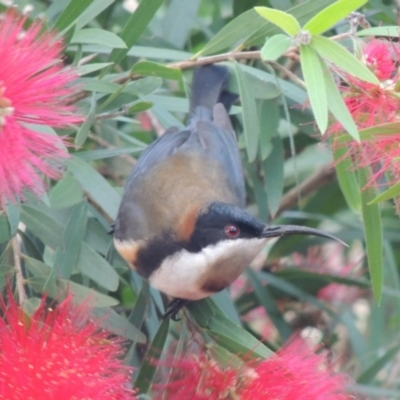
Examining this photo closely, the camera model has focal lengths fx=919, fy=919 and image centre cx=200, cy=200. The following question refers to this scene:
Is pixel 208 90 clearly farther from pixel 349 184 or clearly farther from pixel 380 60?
pixel 380 60

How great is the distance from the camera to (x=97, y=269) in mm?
1336

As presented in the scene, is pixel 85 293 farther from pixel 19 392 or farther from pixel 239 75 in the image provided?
pixel 239 75

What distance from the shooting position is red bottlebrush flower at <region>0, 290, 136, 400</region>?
3.30ft

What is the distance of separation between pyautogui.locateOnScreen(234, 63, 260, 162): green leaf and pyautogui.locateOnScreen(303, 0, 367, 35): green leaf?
0.25 meters

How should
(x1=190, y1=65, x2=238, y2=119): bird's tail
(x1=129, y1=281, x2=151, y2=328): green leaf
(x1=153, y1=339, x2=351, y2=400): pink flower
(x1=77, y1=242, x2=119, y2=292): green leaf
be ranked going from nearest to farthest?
(x1=153, y1=339, x2=351, y2=400): pink flower → (x1=77, y1=242, x2=119, y2=292): green leaf → (x1=129, y1=281, x2=151, y2=328): green leaf → (x1=190, y1=65, x2=238, y2=119): bird's tail

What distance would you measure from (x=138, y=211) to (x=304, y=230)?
349 millimetres

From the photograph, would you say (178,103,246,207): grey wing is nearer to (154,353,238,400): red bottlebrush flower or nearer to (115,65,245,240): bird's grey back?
(115,65,245,240): bird's grey back

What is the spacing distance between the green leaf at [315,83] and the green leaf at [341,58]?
0.04ft

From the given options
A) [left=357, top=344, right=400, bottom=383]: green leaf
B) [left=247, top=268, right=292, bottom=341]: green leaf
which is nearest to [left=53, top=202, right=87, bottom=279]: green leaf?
[left=247, top=268, right=292, bottom=341]: green leaf

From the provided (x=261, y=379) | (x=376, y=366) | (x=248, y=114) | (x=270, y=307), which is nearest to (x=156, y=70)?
(x=248, y=114)

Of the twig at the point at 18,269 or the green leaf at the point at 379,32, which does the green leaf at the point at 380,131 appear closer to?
the green leaf at the point at 379,32

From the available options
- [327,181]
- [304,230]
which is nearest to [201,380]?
[304,230]

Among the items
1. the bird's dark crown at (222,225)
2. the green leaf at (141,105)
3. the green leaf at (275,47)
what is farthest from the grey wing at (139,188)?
the green leaf at (275,47)

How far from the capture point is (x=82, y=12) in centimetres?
136
